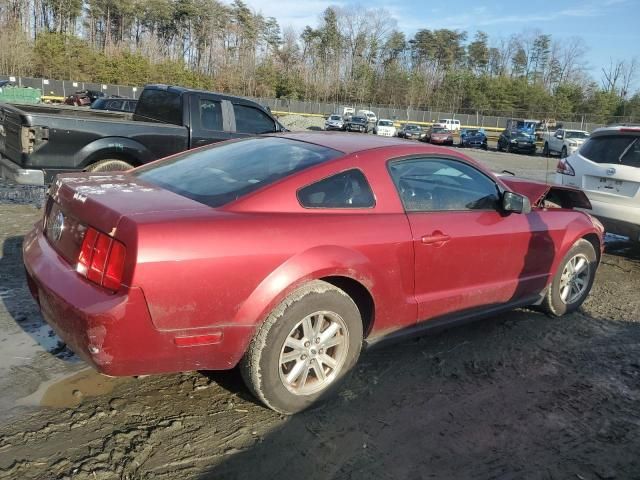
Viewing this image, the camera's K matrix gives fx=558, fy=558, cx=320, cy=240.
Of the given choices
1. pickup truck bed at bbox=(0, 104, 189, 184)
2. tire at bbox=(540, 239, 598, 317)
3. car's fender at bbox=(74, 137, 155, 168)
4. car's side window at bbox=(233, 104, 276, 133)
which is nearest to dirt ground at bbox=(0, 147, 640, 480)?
tire at bbox=(540, 239, 598, 317)

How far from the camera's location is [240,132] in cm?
837

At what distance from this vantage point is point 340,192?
133 inches

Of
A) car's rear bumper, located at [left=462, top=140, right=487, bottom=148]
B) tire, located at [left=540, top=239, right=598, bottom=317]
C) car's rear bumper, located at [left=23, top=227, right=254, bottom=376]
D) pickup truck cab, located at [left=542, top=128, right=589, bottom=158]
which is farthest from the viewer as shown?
car's rear bumper, located at [left=462, top=140, right=487, bottom=148]

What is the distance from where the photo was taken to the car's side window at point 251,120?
8.41 m

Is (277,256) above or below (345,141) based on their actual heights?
below

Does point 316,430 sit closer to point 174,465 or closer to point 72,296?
point 174,465

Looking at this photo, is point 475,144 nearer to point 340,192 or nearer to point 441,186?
point 441,186

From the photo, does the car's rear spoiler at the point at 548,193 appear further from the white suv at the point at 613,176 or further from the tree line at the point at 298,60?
the tree line at the point at 298,60

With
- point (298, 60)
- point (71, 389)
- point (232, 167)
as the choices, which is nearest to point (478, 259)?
point (232, 167)

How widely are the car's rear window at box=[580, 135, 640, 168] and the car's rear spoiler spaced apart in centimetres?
218

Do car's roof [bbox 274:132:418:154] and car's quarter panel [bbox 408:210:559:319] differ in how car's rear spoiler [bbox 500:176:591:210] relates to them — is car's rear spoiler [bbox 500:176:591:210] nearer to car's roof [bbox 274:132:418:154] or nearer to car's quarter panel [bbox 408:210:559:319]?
car's quarter panel [bbox 408:210:559:319]

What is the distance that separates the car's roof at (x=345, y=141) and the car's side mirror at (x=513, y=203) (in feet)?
2.84

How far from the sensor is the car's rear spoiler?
4.88 meters

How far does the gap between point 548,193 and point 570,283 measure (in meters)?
0.87
